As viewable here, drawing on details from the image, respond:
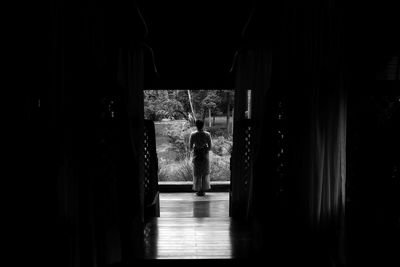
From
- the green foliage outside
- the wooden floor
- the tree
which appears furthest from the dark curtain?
the tree

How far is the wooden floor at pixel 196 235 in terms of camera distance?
3598 millimetres

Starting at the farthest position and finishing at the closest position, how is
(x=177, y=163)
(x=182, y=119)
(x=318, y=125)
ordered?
(x=182, y=119), (x=177, y=163), (x=318, y=125)

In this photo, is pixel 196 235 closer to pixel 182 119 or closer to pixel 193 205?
pixel 193 205

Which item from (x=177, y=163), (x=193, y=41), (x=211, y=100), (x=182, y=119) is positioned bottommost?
(x=177, y=163)

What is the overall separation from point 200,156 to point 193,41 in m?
2.39

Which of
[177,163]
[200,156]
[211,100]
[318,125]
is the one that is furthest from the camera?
[211,100]

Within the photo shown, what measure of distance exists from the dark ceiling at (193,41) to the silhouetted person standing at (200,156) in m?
1.29

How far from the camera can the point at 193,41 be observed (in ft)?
19.2

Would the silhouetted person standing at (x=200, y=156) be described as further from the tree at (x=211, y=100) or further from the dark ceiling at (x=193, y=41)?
the tree at (x=211, y=100)

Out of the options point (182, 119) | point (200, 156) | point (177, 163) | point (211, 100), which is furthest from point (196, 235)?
point (182, 119)

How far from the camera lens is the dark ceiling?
18.0 feet

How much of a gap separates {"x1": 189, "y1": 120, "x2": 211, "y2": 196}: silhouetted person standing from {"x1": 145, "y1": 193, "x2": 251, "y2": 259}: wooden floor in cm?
93

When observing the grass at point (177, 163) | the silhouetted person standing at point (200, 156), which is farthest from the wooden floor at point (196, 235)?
the grass at point (177, 163)

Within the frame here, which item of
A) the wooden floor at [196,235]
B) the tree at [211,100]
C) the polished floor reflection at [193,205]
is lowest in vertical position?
the polished floor reflection at [193,205]
